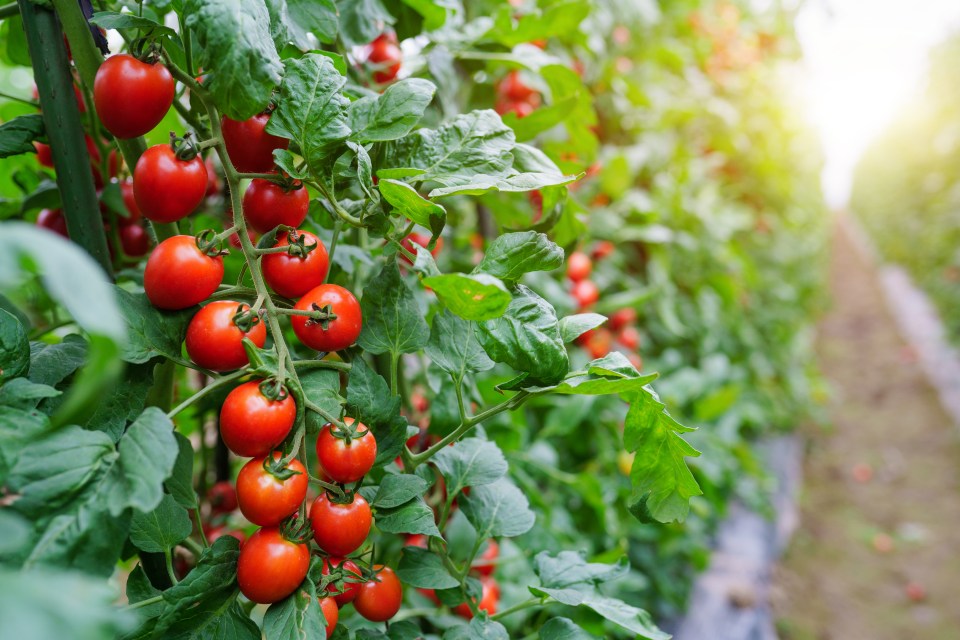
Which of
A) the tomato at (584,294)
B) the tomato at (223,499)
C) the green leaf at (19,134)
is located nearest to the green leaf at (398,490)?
the green leaf at (19,134)

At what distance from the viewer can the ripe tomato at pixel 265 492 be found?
42cm

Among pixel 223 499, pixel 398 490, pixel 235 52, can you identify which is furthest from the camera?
pixel 223 499

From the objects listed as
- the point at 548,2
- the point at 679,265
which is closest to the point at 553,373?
the point at 548,2

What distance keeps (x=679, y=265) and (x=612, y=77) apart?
2.17ft

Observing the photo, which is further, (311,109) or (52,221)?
(52,221)

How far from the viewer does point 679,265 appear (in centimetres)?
212

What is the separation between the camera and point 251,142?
1.58ft

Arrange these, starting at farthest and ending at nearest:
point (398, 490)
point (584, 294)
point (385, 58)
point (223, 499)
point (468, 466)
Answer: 1. point (584, 294)
2. point (223, 499)
3. point (385, 58)
4. point (468, 466)
5. point (398, 490)

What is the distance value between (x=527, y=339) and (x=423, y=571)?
23 cm

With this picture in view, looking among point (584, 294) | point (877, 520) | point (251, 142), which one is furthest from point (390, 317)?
point (877, 520)

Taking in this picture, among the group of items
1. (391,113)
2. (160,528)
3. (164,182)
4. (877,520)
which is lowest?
(877,520)

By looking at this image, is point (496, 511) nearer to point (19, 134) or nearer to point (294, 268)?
point (294, 268)

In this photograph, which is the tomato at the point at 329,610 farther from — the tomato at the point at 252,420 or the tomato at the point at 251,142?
the tomato at the point at 251,142

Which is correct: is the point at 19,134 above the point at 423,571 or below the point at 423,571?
above
